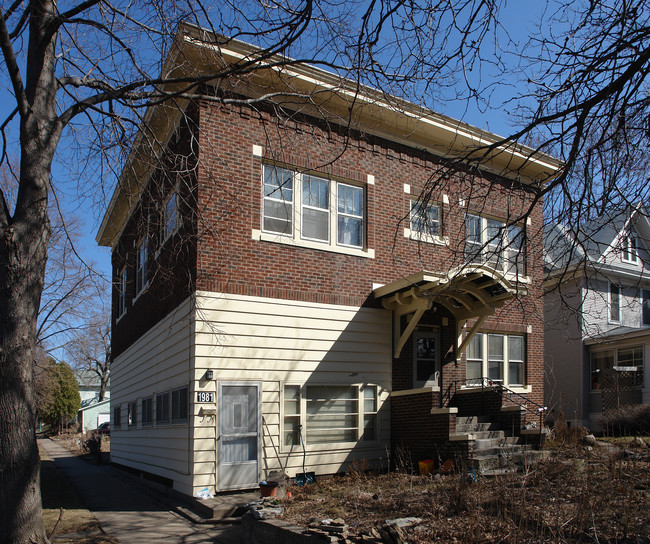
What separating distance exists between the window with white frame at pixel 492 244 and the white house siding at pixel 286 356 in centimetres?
311

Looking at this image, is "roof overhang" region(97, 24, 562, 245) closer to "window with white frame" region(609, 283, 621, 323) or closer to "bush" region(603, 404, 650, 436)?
"bush" region(603, 404, 650, 436)

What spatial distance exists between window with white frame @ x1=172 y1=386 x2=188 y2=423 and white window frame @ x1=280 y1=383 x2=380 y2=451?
6.41 ft

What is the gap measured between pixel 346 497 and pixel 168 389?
18.1 feet

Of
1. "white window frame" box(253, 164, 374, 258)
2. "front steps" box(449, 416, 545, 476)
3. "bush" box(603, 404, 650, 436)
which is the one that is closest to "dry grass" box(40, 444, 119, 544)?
"white window frame" box(253, 164, 374, 258)

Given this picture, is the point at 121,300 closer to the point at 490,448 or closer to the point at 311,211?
the point at 311,211

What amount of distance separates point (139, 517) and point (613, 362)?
62.8ft

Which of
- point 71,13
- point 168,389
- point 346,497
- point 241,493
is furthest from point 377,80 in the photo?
point 168,389

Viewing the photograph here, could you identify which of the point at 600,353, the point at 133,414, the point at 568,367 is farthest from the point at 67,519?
the point at 600,353

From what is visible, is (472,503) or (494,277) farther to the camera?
(494,277)

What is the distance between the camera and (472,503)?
7.07 m

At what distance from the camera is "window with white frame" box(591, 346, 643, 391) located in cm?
2251

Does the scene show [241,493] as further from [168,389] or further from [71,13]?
[71,13]

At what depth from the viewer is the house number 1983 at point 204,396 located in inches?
448

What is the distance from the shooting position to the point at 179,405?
41.6 ft
